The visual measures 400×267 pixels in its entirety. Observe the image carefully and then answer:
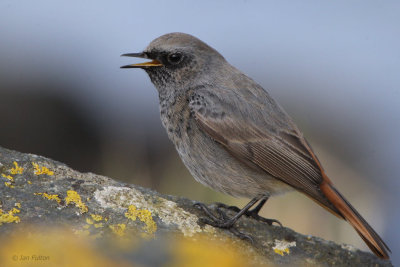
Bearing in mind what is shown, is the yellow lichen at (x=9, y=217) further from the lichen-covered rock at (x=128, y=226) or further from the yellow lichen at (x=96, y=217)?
the yellow lichen at (x=96, y=217)

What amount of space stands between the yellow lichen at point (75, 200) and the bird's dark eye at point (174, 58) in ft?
6.77

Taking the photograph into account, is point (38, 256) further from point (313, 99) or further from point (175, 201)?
point (313, 99)

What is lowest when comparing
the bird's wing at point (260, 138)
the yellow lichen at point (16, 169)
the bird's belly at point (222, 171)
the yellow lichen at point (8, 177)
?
the yellow lichen at point (8, 177)

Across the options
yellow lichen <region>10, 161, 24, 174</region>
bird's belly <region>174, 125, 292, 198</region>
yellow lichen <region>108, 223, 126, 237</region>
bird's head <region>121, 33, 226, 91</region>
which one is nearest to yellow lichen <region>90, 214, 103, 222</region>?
yellow lichen <region>108, 223, 126, 237</region>

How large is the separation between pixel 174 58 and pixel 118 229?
7.77 feet

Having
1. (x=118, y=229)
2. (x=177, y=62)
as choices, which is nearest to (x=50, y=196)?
(x=118, y=229)

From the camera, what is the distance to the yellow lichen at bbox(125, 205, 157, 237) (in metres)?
4.15

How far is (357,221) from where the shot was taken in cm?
491

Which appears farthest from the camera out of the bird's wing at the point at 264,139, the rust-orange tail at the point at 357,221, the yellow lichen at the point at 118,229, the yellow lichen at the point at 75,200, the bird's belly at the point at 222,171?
the bird's belly at the point at 222,171

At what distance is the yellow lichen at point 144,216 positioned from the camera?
415 cm

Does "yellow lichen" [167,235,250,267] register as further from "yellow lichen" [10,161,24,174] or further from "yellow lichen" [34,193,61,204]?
"yellow lichen" [10,161,24,174]

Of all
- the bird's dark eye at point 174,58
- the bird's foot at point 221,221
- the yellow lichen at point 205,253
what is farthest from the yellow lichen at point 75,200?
the bird's dark eye at point 174,58

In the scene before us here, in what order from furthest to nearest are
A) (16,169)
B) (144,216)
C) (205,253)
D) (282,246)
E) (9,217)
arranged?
(282,246) < (16,169) < (144,216) < (205,253) < (9,217)

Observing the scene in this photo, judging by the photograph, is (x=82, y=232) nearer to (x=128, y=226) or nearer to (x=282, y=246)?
(x=128, y=226)
